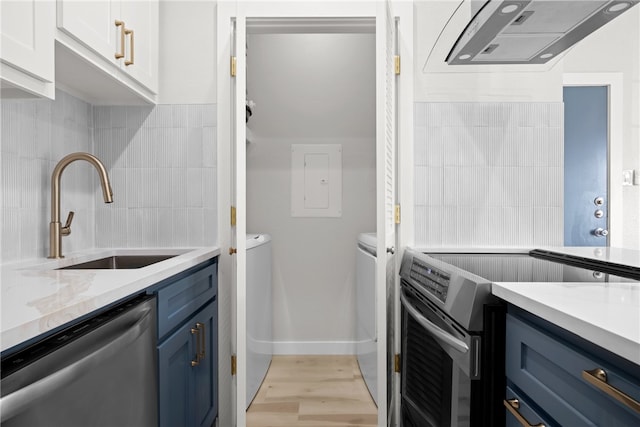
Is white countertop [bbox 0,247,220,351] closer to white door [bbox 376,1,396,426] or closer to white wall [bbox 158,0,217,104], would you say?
white door [bbox 376,1,396,426]

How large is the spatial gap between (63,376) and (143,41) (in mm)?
1542

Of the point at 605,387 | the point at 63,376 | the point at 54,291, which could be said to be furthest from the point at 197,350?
the point at 605,387

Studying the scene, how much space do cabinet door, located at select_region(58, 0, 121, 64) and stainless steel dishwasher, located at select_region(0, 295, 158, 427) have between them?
2.75ft

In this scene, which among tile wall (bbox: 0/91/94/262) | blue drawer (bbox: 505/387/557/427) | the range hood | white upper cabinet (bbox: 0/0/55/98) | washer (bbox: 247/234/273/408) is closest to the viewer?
blue drawer (bbox: 505/387/557/427)

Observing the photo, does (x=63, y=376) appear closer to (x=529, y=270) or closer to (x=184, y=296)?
(x=184, y=296)

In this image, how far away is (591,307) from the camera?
0.79 m

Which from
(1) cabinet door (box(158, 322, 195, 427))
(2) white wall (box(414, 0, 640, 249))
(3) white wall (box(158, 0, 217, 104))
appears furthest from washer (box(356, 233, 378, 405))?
(3) white wall (box(158, 0, 217, 104))

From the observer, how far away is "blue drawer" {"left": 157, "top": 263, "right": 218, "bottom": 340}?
1.40m

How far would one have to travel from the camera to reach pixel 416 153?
6.83 feet

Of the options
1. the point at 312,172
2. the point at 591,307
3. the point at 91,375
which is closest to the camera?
the point at 591,307

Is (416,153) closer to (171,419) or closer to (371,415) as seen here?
(371,415)

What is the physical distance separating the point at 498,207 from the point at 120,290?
5.42ft

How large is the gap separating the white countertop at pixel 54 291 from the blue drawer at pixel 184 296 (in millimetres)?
66

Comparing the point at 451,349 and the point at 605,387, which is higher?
the point at 605,387
